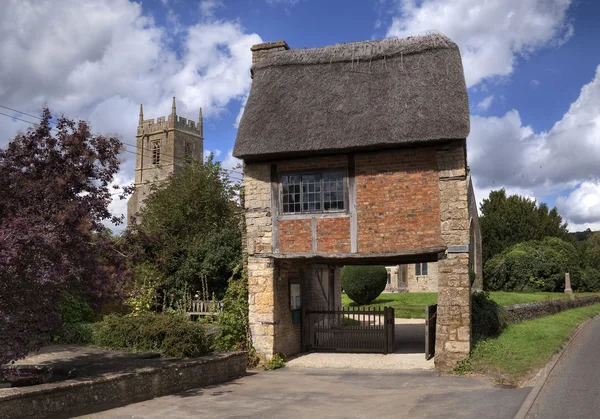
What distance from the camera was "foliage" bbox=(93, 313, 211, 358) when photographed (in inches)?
452

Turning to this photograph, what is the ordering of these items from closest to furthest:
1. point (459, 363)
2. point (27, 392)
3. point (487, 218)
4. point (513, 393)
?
point (27, 392) → point (513, 393) → point (459, 363) → point (487, 218)

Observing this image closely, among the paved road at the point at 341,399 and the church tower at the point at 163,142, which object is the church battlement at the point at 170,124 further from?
the paved road at the point at 341,399

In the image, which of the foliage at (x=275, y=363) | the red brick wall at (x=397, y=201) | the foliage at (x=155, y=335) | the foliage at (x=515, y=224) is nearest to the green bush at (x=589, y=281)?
the foliage at (x=515, y=224)

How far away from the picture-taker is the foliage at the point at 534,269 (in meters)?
36.0

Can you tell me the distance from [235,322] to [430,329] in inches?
189

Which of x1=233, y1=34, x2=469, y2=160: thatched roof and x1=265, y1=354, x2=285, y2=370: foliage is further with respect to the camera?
x1=265, y1=354, x2=285, y2=370: foliage

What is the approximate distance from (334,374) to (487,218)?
125 feet

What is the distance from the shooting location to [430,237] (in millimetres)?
12461

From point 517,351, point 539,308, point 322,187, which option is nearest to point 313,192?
point 322,187

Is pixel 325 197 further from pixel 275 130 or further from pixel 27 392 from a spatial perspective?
pixel 27 392

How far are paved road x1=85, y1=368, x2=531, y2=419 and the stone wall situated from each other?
0.76 metres

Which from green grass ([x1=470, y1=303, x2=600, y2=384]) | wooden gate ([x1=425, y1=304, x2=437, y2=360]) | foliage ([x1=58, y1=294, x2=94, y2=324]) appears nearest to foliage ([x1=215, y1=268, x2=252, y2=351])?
wooden gate ([x1=425, y1=304, x2=437, y2=360])

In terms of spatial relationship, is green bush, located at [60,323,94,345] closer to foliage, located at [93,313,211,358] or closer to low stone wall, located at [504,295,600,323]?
foliage, located at [93,313,211,358]

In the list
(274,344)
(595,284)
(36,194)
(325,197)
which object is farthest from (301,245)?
(595,284)
